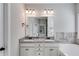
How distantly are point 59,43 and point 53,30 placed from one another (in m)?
0.51

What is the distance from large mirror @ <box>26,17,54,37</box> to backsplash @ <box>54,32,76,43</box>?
267mm

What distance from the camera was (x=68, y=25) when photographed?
4.20m

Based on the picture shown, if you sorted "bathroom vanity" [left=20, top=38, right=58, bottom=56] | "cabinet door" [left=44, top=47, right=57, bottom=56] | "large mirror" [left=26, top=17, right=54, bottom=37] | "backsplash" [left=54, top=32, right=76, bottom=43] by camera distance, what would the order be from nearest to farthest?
"cabinet door" [left=44, top=47, right=57, bottom=56] < "bathroom vanity" [left=20, top=38, right=58, bottom=56] < "backsplash" [left=54, top=32, right=76, bottom=43] < "large mirror" [left=26, top=17, right=54, bottom=37]

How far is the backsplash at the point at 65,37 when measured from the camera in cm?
409

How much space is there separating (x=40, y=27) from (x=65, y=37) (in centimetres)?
95

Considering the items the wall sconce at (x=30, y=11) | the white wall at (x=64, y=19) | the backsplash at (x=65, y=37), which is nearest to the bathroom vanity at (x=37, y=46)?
the backsplash at (x=65, y=37)

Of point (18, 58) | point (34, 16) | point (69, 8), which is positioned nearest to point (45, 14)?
point (34, 16)

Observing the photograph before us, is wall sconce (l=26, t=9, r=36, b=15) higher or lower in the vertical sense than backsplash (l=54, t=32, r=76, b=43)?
higher

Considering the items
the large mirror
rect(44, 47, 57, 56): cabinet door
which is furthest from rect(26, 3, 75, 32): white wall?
rect(44, 47, 57, 56): cabinet door

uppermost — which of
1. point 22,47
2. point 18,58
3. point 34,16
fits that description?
point 34,16

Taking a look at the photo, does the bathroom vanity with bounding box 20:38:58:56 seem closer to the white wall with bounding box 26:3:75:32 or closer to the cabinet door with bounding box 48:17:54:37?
the cabinet door with bounding box 48:17:54:37

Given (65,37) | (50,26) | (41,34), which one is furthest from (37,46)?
(65,37)

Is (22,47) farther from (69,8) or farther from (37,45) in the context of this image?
(69,8)

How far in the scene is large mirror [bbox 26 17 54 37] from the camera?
166 inches
